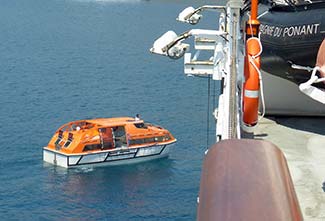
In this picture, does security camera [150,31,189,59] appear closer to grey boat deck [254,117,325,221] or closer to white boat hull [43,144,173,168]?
grey boat deck [254,117,325,221]

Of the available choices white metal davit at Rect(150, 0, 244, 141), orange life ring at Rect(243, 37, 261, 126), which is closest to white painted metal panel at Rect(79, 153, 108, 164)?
white metal davit at Rect(150, 0, 244, 141)

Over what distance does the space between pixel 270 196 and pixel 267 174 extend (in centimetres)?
11

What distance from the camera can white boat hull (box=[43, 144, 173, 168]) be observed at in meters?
38.4

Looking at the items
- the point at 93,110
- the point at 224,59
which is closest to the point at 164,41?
the point at 224,59

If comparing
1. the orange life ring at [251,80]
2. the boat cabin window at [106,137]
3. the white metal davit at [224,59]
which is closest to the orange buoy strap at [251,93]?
the orange life ring at [251,80]

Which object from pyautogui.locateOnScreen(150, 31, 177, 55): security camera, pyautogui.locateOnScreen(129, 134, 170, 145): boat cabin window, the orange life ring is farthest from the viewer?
pyautogui.locateOnScreen(129, 134, 170, 145): boat cabin window

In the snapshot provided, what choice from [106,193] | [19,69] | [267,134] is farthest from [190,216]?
[19,69]

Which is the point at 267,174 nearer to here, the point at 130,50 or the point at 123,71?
the point at 123,71

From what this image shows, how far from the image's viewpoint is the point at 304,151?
31.2 ft

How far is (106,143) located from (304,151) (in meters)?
29.9

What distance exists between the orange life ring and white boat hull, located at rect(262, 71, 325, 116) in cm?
253

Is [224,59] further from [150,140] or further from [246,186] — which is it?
[150,140]

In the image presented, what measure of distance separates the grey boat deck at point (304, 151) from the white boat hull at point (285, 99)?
12 cm

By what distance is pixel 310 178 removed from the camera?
825 cm
